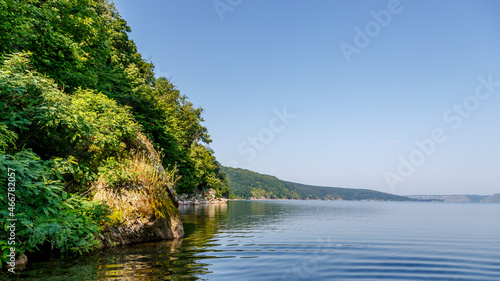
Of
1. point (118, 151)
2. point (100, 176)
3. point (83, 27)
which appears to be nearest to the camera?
point (100, 176)

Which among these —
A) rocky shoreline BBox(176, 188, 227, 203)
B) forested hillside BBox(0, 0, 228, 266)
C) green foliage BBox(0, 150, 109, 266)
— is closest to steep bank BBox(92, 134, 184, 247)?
forested hillside BBox(0, 0, 228, 266)

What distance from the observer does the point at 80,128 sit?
9203mm

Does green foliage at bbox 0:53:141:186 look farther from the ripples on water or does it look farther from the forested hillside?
the ripples on water

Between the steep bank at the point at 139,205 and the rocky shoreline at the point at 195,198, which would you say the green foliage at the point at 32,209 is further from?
the rocky shoreline at the point at 195,198

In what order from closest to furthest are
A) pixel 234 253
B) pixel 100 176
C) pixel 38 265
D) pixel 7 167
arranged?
pixel 7 167 < pixel 38 265 < pixel 234 253 < pixel 100 176

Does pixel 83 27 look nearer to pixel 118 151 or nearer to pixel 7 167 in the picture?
pixel 118 151

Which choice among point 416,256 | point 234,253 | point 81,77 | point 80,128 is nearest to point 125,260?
point 234,253

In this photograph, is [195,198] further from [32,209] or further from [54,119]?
[32,209]

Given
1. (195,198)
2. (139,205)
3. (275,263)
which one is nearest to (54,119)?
(139,205)

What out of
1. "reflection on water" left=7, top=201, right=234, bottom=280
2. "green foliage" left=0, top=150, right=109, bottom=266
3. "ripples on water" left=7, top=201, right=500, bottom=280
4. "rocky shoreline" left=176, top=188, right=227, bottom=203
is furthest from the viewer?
"rocky shoreline" left=176, top=188, right=227, bottom=203

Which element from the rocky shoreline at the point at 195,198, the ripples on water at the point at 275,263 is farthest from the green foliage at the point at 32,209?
the rocky shoreline at the point at 195,198

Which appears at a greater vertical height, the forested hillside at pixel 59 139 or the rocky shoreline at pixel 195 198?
the forested hillside at pixel 59 139

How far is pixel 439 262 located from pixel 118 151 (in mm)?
13634

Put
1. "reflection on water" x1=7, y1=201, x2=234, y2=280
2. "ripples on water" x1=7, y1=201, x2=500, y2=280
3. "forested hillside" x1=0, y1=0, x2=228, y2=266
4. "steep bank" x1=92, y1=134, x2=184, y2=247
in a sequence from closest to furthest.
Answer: "reflection on water" x1=7, y1=201, x2=234, y2=280 → "forested hillside" x1=0, y1=0, x2=228, y2=266 → "ripples on water" x1=7, y1=201, x2=500, y2=280 → "steep bank" x1=92, y1=134, x2=184, y2=247
